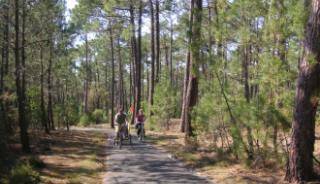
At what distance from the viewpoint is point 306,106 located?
33.9 feet

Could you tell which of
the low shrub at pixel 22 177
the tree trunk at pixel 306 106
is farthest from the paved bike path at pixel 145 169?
the tree trunk at pixel 306 106

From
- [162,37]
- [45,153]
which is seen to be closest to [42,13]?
[45,153]

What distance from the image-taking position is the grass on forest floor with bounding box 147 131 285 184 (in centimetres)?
1143

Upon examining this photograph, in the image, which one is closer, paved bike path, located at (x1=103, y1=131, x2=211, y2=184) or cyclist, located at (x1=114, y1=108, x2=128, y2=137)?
paved bike path, located at (x1=103, y1=131, x2=211, y2=184)

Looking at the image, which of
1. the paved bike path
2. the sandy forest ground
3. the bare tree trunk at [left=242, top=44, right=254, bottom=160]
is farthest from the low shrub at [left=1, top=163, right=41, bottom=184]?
the bare tree trunk at [left=242, top=44, right=254, bottom=160]

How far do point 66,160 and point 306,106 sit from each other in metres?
8.85

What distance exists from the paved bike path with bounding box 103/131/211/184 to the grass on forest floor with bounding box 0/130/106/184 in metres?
0.40

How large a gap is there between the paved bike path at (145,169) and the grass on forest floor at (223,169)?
1.25 ft

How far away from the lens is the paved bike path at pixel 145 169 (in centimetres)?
1183

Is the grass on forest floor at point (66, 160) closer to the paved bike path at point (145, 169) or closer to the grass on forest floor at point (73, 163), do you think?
the grass on forest floor at point (73, 163)

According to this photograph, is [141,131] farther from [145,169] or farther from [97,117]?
[97,117]

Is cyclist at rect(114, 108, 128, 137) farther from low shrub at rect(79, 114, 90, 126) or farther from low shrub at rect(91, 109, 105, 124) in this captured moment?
low shrub at rect(91, 109, 105, 124)

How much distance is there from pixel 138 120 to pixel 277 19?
12.1m

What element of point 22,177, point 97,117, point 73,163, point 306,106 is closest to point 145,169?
point 73,163
